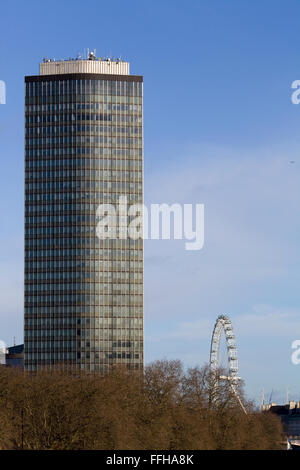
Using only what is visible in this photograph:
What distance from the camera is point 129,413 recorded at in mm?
157375

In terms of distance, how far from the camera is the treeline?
481 feet

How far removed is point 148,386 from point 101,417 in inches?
1162

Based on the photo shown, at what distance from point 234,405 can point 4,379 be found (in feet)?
133

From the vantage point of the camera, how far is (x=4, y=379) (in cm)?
17725

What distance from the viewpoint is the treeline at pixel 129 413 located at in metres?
146

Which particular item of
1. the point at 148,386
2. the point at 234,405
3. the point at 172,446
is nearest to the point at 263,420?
the point at 234,405
